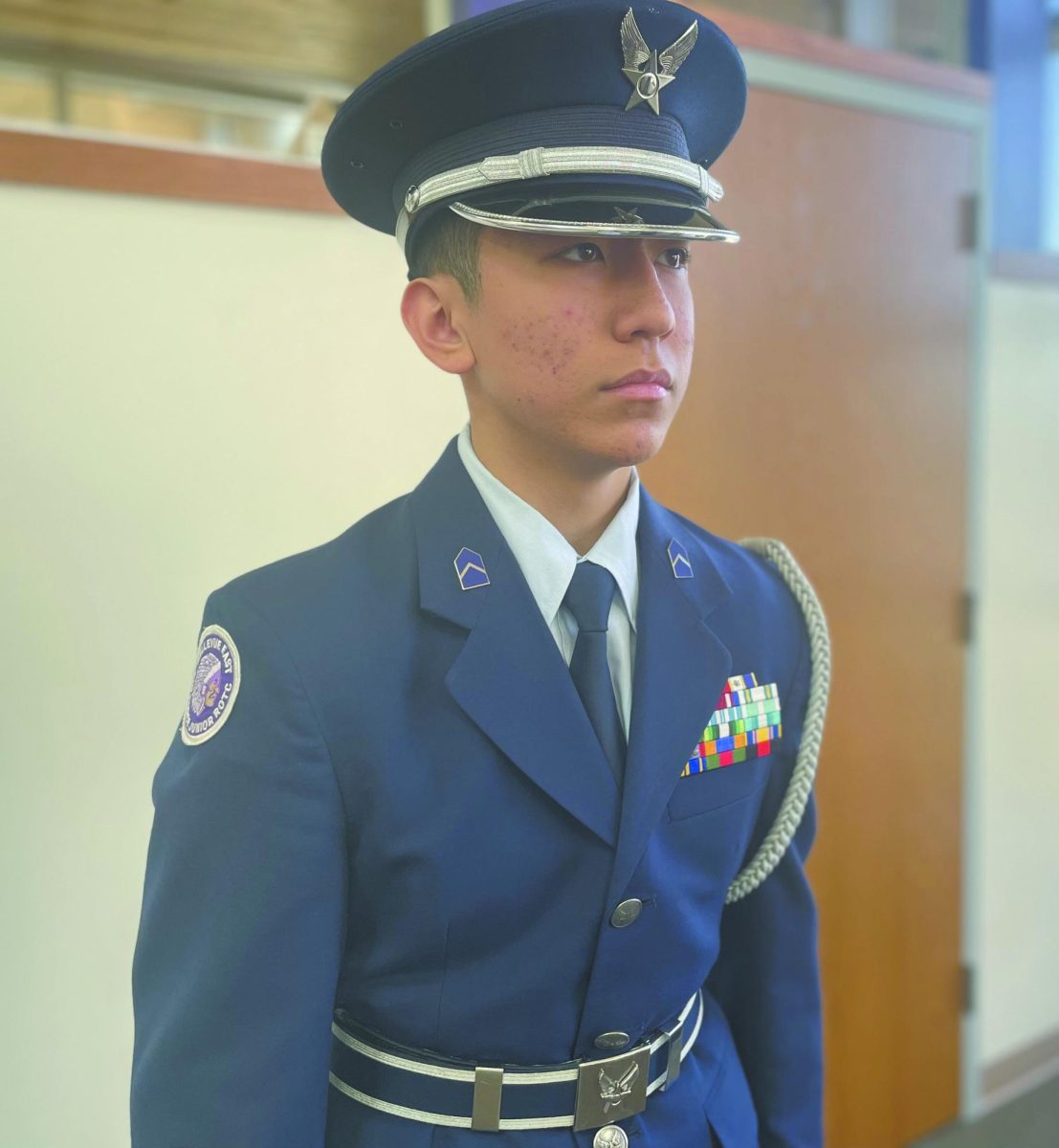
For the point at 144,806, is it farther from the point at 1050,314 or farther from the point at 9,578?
the point at 1050,314

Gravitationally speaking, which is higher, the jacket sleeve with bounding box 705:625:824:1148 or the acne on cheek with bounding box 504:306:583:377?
the acne on cheek with bounding box 504:306:583:377

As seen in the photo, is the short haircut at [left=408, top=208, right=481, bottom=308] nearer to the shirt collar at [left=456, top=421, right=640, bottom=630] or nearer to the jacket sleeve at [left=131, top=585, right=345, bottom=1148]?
the shirt collar at [left=456, top=421, right=640, bottom=630]

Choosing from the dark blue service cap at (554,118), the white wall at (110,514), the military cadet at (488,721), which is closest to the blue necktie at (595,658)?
the military cadet at (488,721)

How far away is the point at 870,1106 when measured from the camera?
1855 millimetres

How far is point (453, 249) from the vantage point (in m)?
0.71

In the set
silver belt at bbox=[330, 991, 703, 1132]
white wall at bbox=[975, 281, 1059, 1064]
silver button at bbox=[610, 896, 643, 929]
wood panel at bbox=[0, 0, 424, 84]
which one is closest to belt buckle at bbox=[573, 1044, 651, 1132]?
silver belt at bbox=[330, 991, 703, 1132]

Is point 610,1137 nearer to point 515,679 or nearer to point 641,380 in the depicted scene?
point 515,679

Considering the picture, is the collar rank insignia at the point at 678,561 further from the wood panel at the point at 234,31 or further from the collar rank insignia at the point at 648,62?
the wood panel at the point at 234,31

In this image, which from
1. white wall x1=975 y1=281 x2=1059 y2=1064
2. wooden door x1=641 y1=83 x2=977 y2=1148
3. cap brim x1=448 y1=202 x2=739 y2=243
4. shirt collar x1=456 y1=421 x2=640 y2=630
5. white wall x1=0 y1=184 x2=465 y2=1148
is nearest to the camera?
cap brim x1=448 y1=202 x2=739 y2=243

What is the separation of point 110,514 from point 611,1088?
74 cm

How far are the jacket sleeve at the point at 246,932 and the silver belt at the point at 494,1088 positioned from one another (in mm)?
69

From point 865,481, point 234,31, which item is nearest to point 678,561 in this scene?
point 234,31

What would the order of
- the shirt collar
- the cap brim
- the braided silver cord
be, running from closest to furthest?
the cap brim
the shirt collar
the braided silver cord

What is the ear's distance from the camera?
0.72 meters
